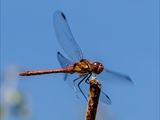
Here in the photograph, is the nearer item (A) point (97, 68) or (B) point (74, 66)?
(A) point (97, 68)

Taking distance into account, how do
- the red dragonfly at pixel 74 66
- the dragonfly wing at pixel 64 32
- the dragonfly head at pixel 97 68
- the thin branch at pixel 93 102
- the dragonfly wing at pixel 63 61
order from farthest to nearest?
1. the dragonfly wing at pixel 64 32
2. the dragonfly wing at pixel 63 61
3. the dragonfly head at pixel 97 68
4. the red dragonfly at pixel 74 66
5. the thin branch at pixel 93 102

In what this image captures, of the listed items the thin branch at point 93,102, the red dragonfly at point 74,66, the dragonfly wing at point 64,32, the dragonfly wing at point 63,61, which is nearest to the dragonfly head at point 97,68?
the red dragonfly at point 74,66

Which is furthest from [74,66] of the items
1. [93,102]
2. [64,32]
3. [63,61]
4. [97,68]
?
[93,102]

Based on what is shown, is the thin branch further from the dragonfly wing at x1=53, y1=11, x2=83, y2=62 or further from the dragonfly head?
the dragonfly wing at x1=53, y1=11, x2=83, y2=62

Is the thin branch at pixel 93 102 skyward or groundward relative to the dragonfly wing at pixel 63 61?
groundward

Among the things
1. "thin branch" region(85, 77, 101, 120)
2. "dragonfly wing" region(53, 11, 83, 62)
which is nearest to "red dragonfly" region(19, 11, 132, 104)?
"dragonfly wing" region(53, 11, 83, 62)

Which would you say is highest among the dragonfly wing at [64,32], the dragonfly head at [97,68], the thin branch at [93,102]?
the dragonfly wing at [64,32]

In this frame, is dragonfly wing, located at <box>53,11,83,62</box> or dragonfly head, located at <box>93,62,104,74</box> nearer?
dragonfly head, located at <box>93,62,104,74</box>

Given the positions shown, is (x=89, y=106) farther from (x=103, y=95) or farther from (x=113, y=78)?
(x=113, y=78)

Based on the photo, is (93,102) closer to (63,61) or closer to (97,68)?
(97,68)

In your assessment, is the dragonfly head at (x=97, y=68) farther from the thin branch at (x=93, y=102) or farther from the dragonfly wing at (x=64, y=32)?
the thin branch at (x=93, y=102)
